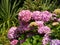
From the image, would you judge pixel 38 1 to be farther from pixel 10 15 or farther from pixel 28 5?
pixel 10 15

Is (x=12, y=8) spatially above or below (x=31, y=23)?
below

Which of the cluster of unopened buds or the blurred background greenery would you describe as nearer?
the cluster of unopened buds

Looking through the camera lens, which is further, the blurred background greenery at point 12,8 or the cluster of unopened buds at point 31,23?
A: the blurred background greenery at point 12,8

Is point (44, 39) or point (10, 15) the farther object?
point (10, 15)

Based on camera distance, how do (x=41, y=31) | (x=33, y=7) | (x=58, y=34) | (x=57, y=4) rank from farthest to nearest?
(x=57, y=4), (x=33, y=7), (x=41, y=31), (x=58, y=34)

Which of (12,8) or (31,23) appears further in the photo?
(12,8)

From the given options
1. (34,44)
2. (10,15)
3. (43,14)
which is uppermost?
(43,14)

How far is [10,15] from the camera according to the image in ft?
23.8

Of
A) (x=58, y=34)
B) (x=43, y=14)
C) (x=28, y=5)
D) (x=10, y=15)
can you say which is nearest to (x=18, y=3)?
(x=10, y=15)

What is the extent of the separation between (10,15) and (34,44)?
3.64 meters

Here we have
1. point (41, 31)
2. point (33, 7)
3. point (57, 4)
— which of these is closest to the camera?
point (41, 31)

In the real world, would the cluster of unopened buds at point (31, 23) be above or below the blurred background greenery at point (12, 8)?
above

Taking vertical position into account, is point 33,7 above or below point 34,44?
below

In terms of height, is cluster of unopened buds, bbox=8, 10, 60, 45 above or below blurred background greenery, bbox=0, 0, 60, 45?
above
